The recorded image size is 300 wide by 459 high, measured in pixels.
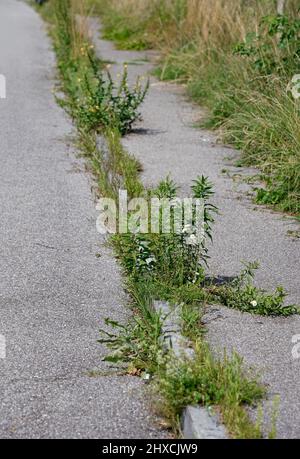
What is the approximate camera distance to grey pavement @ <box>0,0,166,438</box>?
4242 millimetres

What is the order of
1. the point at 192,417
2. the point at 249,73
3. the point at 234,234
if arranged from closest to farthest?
the point at 192,417
the point at 234,234
the point at 249,73

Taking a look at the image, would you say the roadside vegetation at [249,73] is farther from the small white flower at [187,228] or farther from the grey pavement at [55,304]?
the small white flower at [187,228]

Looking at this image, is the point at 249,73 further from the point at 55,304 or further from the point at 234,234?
the point at 55,304

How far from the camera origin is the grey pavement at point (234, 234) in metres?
4.71

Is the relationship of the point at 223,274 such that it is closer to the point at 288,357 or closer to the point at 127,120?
the point at 288,357

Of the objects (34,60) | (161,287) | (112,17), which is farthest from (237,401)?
(112,17)

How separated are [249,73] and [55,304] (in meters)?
5.69

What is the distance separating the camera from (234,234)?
274 inches

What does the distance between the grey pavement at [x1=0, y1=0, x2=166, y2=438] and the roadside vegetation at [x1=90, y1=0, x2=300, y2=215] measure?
1.62m

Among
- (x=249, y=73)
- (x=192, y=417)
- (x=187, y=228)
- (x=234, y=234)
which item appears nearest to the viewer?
(x=192, y=417)

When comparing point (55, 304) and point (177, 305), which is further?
point (55, 304)

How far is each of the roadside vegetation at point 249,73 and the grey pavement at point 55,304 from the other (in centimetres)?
162

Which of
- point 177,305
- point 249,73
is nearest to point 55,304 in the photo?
point 177,305

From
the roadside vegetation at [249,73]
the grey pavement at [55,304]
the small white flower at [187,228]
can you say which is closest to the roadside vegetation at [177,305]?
the small white flower at [187,228]
